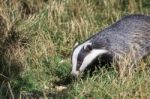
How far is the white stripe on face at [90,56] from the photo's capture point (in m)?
6.36

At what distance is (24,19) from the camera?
7559 mm

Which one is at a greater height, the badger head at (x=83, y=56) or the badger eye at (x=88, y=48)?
the badger eye at (x=88, y=48)

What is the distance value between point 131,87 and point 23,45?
196cm

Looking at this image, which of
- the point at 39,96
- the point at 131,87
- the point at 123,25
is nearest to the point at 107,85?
the point at 131,87

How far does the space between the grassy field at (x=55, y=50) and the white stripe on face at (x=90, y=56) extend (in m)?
0.13

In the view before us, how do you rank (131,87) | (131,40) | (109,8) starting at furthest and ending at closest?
(109,8) → (131,40) → (131,87)

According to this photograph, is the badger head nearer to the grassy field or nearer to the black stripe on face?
the black stripe on face

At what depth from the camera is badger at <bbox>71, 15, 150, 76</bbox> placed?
6391 mm

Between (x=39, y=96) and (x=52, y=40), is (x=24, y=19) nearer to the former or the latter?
(x=52, y=40)

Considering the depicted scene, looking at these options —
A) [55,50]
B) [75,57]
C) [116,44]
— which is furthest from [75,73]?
[55,50]

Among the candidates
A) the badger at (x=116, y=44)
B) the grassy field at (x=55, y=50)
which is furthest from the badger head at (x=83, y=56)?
the grassy field at (x=55, y=50)

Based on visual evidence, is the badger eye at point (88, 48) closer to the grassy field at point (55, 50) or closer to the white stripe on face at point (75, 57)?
the white stripe on face at point (75, 57)

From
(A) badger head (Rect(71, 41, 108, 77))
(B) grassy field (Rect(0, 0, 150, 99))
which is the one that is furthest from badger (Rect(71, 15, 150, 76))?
(B) grassy field (Rect(0, 0, 150, 99))

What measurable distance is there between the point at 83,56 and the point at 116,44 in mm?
475
